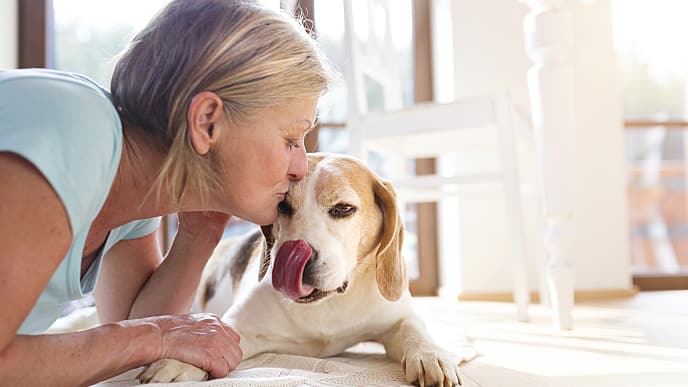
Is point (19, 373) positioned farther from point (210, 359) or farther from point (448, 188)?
point (448, 188)

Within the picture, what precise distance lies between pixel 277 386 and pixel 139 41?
0.59 metres

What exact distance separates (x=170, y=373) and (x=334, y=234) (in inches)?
15.0

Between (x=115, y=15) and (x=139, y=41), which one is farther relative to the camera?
(x=115, y=15)

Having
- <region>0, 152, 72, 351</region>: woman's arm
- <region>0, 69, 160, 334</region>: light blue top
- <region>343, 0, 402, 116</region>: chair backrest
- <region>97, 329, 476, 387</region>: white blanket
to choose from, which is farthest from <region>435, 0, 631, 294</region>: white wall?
<region>0, 152, 72, 351</region>: woman's arm

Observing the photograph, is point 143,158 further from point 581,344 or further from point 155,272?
point 581,344

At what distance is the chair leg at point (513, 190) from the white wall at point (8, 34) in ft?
6.44

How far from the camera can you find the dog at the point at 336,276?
1.30 metres

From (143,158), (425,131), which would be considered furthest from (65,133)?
(425,131)

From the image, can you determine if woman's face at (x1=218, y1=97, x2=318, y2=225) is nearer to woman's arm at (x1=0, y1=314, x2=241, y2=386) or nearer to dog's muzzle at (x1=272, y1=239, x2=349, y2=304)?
dog's muzzle at (x1=272, y1=239, x2=349, y2=304)

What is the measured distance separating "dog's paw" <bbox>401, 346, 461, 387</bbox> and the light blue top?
22.0 inches

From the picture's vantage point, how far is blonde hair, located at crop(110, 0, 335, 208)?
3.63 feet

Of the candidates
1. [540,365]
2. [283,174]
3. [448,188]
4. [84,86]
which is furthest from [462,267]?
[84,86]

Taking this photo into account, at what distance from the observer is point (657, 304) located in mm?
2805

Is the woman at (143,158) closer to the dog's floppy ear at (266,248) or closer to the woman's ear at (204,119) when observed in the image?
the woman's ear at (204,119)
